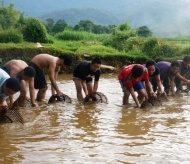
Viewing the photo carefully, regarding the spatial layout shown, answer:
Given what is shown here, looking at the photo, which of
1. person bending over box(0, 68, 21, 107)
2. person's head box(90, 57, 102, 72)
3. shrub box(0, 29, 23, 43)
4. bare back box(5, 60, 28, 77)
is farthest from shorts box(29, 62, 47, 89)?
shrub box(0, 29, 23, 43)

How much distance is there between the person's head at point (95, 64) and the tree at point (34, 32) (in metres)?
20.0

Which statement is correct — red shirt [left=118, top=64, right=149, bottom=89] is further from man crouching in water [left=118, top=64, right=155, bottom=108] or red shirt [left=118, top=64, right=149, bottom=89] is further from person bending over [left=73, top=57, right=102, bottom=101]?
person bending over [left=73, top=57, right=102, bottom=101]

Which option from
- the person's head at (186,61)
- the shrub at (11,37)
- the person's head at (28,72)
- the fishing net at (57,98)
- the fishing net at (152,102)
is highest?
the shrub at (11,37)

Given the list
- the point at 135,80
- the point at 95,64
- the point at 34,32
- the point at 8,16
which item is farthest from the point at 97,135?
the point at 8,16

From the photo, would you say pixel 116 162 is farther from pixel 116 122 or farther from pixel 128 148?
pixel 116 122

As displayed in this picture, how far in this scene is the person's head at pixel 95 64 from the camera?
31.4ft

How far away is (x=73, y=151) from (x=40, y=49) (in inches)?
548

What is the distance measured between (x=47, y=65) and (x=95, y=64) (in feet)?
3.82

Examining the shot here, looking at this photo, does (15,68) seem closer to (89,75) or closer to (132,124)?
(89,75)

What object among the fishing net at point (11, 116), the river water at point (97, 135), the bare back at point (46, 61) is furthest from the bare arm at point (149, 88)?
the fishing net at point (11, 116)

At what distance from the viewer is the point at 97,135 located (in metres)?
6.86

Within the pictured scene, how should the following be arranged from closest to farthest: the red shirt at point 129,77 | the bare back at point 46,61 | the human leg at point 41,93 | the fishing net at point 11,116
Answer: the fishing net at point 11,116
the red shirt at point 129,77
the bare back at point 46,61
the human leg at point 41,93

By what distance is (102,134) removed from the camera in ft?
22.7

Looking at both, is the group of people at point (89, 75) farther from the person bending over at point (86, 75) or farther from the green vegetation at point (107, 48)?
the green vegetation at point (107, 48)
